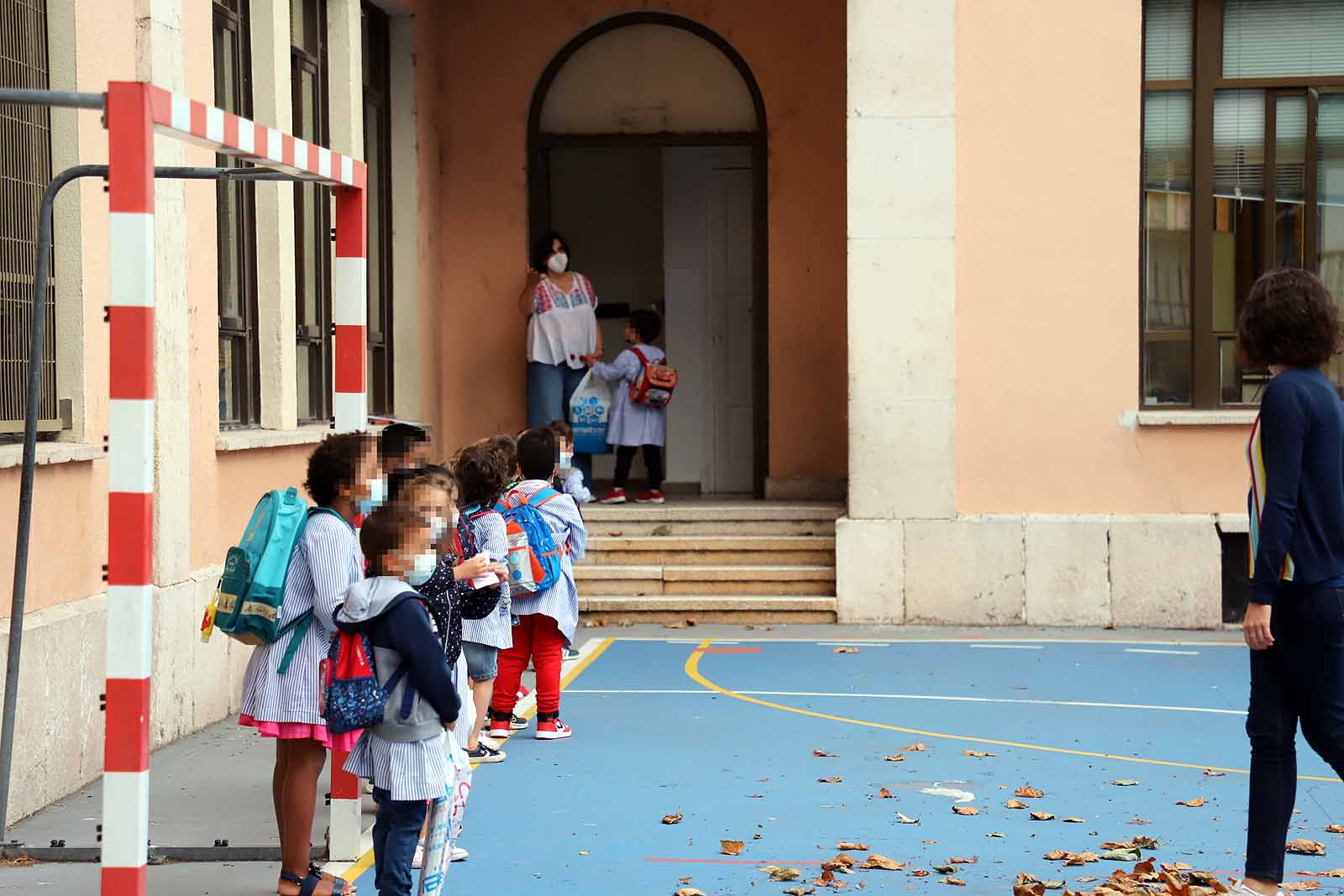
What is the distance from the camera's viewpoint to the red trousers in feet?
28.0

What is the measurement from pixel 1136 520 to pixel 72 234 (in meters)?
8.15

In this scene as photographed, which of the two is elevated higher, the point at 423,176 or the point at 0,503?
the point at 423,176

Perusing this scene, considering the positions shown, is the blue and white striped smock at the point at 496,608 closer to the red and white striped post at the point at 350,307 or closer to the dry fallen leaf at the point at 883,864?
the red and white striped post at the point at 350,307

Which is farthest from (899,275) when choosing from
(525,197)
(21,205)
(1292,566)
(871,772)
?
(1292,566)

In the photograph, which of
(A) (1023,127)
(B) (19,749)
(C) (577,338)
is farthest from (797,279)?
(B) (19,749)

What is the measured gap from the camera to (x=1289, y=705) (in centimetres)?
542

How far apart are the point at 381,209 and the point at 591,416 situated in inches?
100

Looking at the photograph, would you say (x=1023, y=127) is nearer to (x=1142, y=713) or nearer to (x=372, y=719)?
(x=1142, y=713)

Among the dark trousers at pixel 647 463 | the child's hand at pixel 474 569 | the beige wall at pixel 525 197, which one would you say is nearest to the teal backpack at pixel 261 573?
the child's hand at pixel 474 569

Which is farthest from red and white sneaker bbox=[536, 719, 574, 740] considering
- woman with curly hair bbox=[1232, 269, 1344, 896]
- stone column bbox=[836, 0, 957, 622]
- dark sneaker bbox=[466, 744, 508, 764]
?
stone column bbox=[836, 0, 957, 622]

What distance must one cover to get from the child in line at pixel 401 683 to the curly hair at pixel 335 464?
2.10 feet

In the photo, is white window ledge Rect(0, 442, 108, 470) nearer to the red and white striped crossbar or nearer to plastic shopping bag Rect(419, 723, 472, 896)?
the red and white striped crossbar

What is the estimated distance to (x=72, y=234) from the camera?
25.8 ft

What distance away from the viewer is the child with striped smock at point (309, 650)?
18.2ft
